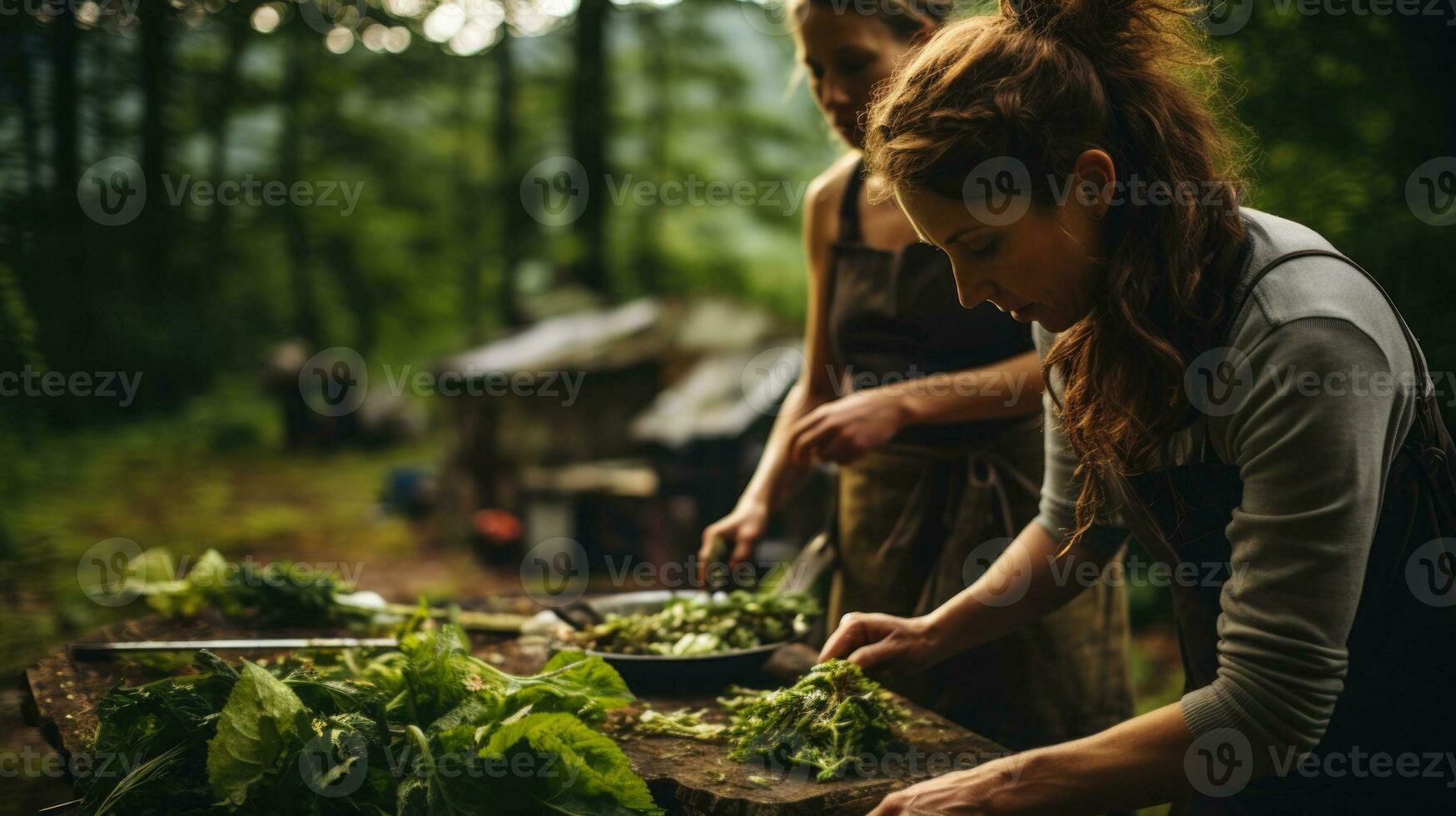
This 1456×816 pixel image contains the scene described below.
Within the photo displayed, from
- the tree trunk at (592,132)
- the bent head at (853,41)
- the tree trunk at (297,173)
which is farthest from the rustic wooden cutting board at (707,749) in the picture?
the tree trunk at (297,173)

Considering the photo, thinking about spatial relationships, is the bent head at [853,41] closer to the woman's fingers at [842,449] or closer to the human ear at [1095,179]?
the woman's fingers at [842,449]

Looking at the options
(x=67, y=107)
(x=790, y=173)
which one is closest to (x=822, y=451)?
(x=67, y=107)

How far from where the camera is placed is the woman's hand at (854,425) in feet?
7.72

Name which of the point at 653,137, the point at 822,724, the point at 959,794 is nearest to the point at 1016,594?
the point at 822,724

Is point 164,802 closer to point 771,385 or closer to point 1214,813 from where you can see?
point 1214,813

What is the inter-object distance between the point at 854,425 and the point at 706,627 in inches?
23.2

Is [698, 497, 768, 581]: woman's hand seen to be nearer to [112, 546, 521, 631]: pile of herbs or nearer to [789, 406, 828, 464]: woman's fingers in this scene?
[789, 406, 828, 464]: woman's fingers

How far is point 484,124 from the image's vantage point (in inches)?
632

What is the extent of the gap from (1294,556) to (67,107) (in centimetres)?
444

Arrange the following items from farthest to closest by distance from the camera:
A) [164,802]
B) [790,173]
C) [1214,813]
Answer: [790,173], [1214,813], [164,802]

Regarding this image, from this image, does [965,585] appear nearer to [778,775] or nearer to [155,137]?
[778,775]

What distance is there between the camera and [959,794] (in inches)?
58.5

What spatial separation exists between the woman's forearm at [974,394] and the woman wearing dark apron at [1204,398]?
2.34 ft

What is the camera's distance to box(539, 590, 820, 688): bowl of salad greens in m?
2.16
